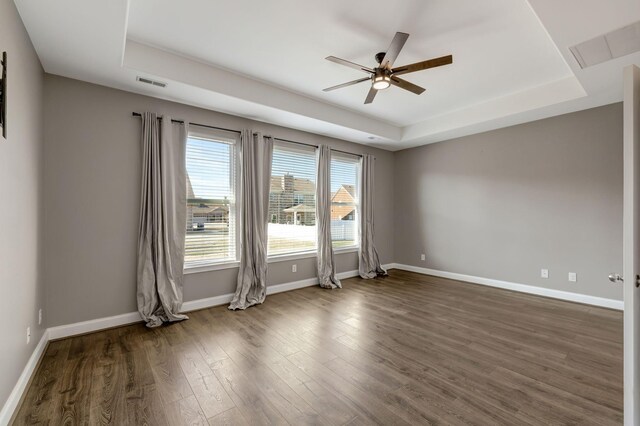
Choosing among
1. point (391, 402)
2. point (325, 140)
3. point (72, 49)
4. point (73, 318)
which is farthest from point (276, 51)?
point (73, 318)

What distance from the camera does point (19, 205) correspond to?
205 centimetres

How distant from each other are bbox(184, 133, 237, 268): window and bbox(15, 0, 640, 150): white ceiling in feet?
1.95

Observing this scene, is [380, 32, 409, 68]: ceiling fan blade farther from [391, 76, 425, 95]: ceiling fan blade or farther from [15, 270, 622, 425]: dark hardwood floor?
[15, 270, 622, 425]: dark hardwood floor

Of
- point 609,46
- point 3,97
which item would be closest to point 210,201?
point 3,97

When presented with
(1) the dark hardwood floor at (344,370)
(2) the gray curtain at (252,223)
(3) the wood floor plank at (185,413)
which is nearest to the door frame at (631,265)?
(1) the dark hardwood floor at (344,370)

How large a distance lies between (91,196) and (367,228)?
4.48m

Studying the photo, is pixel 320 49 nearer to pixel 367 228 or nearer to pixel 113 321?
pixel 367 228

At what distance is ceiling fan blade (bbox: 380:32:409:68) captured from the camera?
220cm

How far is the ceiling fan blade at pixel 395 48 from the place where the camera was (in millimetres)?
2198

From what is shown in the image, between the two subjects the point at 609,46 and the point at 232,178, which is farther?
the point at 232,178

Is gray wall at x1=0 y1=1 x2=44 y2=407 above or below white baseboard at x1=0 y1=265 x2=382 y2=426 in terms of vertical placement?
above

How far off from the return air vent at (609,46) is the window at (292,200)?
3.57m

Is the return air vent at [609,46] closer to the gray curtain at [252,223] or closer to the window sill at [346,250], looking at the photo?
the gray curtain at [252,223]

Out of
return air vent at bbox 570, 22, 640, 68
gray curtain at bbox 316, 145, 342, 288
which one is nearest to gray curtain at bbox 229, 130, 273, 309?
gray curtain at bbox 316, 145, 342, 288
